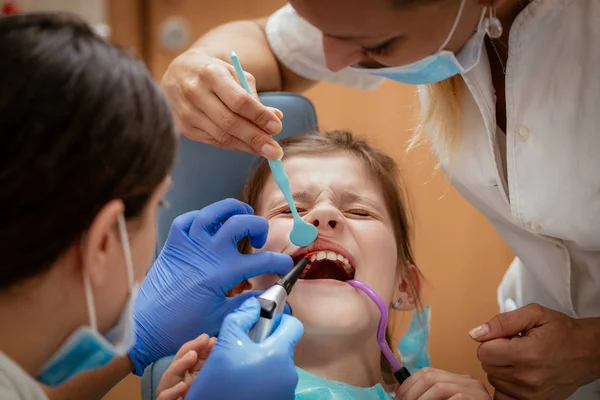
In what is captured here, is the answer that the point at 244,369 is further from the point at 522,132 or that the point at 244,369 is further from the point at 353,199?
the point at 522,132

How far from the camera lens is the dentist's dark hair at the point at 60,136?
29.8 inches

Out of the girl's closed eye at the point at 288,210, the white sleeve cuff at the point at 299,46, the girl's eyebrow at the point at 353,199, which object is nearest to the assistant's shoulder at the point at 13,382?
the girl's closed eye at the point at 288,210

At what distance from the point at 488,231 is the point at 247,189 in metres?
1.44

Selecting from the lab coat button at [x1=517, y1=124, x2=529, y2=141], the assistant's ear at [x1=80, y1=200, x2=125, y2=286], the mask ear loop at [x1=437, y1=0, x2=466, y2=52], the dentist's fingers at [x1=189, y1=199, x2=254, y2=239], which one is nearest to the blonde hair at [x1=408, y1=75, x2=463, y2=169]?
the lab coat button at [x1=517, y1=124, x2=529, y2=141]

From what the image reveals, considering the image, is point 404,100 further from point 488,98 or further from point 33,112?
point 33,112

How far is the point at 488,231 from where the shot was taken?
2.72m

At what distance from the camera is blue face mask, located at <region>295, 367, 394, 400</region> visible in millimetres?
1287

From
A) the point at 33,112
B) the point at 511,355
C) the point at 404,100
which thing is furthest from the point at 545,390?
the point at 404,100

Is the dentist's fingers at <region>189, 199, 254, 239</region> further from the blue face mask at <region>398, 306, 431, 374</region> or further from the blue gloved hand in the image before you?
the blue face mask at <region>398, 306, 431, 374</region>

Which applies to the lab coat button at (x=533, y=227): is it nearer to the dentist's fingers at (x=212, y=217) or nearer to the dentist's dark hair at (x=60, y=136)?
the dentist's fingers at (x=212, y=217)

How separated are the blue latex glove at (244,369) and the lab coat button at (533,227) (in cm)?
57

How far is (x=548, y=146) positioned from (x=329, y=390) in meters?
0.66

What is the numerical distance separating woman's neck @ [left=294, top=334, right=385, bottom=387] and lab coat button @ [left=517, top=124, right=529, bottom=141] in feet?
1.81

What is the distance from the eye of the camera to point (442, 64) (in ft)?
3.88
